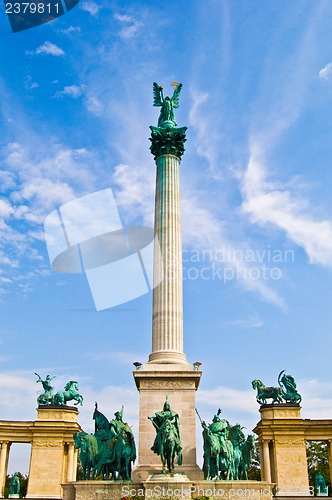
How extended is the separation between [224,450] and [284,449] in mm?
37016

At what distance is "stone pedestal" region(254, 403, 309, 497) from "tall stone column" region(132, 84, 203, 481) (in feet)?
119

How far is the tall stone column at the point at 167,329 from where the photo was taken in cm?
3050

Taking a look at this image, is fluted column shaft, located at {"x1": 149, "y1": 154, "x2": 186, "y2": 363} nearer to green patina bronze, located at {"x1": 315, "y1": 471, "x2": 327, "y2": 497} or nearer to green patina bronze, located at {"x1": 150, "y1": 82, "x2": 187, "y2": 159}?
green patina bronze, located at {"x1": 150, "y1": 82, "x2": 187, "y2": 159}

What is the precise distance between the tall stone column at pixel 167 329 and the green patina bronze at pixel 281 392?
3732 centimetres

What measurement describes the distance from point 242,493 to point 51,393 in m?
45.4

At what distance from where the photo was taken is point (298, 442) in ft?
210

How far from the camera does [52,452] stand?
63.4 metres

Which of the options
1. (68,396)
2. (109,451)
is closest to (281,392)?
(68,396)

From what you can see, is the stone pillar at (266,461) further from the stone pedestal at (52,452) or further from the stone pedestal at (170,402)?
the stone pedestal at (170,402)

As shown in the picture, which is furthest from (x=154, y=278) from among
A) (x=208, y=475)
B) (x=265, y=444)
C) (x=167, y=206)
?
(x=265, y=444)

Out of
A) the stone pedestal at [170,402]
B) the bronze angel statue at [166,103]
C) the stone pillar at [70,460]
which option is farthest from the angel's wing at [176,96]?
the stone pillar at [70,460]

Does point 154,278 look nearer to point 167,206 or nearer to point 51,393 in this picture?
point 167,206

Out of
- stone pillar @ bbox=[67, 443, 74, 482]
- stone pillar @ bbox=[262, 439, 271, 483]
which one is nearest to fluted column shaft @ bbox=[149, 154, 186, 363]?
stone pillar @ bbox=[262, 439, 271, 483]

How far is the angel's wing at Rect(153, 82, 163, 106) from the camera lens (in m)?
42.0
